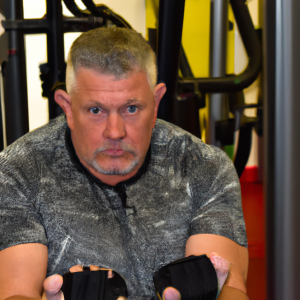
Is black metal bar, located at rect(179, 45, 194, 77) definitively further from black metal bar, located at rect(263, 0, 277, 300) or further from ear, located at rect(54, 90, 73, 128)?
black metal bar, located at rect(263, 0, 277, 300)

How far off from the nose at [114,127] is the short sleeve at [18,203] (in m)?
0.18

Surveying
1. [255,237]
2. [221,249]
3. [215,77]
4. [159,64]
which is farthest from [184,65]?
[255,237]

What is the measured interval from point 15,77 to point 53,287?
1.99 ft

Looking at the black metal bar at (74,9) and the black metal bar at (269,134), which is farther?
the black metal bar at (74,9)

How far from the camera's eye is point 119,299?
650mm

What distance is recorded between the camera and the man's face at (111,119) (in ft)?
2.61

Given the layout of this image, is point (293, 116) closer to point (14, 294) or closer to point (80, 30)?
point (14, 294)

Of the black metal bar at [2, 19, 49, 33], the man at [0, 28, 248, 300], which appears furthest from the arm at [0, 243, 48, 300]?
the black metal bar at [2, 19, 49, 33]

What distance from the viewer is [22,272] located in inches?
29.3

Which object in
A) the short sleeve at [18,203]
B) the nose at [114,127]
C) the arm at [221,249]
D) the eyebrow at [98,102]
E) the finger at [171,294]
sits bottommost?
the arm at [221,249]

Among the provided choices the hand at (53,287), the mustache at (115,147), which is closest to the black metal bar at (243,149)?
the mustache at (115,147)

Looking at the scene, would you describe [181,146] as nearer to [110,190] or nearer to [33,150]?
[110,190]

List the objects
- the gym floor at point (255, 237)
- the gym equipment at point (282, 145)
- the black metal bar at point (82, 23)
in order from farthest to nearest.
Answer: the gym floor at point (255, 237) → the black metal bar at point (82, 23) → the gym equipment at point (282, 145)

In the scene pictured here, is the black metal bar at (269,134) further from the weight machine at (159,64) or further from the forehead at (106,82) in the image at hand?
the weight machine at (159,64)
